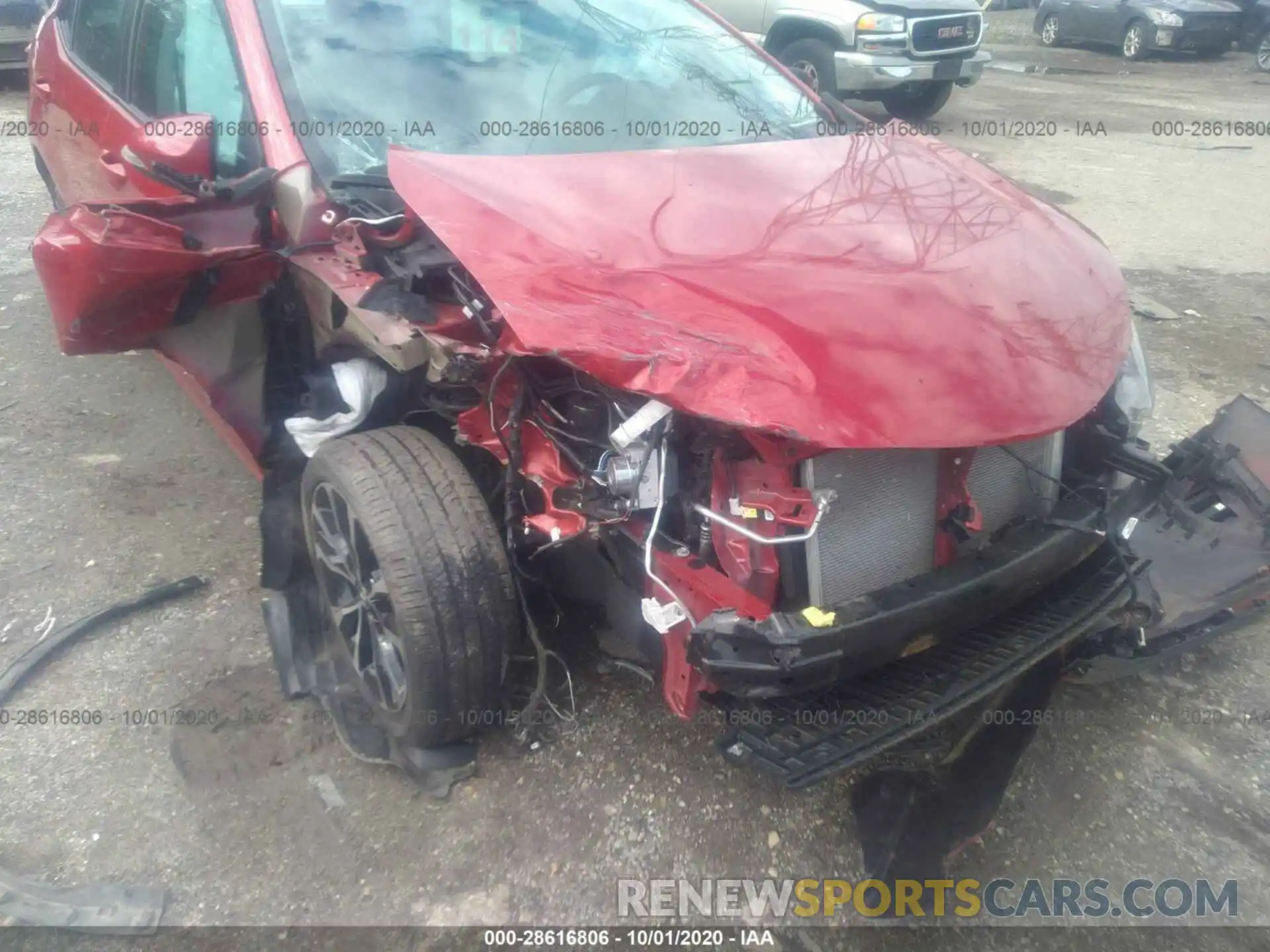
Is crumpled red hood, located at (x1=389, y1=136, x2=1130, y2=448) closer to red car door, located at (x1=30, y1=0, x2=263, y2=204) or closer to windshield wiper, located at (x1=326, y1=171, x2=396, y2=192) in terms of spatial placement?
windshield wiper, located at (x1=326, y1=171, x2=396, y2=192)

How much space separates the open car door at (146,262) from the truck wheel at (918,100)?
805cm

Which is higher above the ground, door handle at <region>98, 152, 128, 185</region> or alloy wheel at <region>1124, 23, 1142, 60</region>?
door handle at <region>98, 152, 128, 185</region>

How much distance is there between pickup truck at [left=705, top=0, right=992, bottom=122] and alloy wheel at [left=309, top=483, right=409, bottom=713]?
276 inches

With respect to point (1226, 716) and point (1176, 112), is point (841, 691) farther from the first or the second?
point (1176, 112)

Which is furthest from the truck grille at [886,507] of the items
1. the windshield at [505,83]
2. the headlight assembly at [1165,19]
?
the headlight assembly at [1165,19]

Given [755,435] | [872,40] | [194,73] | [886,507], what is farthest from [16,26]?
[886,507]

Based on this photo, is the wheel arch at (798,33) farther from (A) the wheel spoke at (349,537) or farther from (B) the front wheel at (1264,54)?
(B) the front wheel at (1264,54)

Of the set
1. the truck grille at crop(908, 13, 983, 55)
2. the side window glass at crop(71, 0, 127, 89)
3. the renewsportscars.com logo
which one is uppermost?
the side window glass at crop(71, 0, 127, 89)

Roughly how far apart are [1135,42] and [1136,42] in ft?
0.05

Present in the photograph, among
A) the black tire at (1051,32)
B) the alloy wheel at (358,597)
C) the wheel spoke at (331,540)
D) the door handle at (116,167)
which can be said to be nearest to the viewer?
the alloy wheel at (358,597)

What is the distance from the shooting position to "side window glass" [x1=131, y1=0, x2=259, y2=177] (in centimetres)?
255

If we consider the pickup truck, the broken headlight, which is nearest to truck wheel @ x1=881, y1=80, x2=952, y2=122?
the pickup truck

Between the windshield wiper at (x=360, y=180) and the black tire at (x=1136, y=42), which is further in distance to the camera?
the black tire at (x=1136, y=42)

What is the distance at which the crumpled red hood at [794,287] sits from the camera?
175 centimetres
